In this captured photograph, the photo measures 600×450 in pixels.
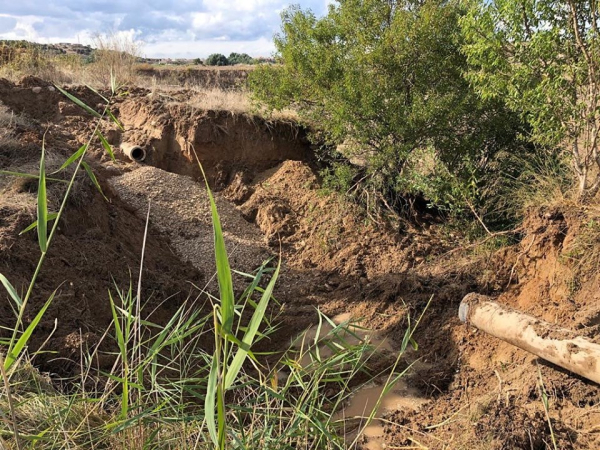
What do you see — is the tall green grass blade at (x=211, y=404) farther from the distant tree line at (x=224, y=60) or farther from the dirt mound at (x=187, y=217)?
the distant tree line at (x=224, y=60)

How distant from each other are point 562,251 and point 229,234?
184 inches

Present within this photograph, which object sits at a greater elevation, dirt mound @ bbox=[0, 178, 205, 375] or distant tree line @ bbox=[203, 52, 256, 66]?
distant tree line @ bbox=[203, 52, 256, 66]

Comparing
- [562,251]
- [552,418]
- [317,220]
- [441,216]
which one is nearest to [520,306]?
[562,251]

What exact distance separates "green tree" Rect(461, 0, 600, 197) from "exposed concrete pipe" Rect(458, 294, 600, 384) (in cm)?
181

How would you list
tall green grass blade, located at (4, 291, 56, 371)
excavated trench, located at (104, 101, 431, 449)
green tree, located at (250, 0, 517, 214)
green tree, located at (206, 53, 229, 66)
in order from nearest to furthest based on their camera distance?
tall green grass blade, located at (4, 291, 56, 371)
green tree, located at (250, 0, 517, 214)
excavated trench, located at (104, 101, 431, 449)
green tree, located at (206, 53, 229, 66)

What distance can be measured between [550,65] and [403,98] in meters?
1.96

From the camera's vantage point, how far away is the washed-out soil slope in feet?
12.9

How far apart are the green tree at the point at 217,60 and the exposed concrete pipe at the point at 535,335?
3873 cm

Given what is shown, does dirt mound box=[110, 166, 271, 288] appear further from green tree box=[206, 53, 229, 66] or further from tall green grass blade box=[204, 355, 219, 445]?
green tree box=[206, 53, 229, 66]

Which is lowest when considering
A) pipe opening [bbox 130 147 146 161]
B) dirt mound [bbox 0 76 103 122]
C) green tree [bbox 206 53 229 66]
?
pipe opening [bbox 130 147 146 161]

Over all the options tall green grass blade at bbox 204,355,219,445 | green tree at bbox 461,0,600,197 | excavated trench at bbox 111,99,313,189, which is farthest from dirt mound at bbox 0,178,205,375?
green tree at bbox 461,0,600,197

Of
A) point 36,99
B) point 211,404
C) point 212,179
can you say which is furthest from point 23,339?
point 36,99

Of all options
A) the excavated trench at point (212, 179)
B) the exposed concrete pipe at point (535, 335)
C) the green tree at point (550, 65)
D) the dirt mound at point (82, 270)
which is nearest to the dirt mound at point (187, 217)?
the excavated trench at point (212, 179)

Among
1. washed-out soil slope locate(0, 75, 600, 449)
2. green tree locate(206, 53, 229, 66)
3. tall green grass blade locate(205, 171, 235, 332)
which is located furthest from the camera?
green tree locate(206, 53, 229, 66)
